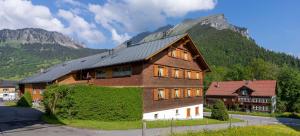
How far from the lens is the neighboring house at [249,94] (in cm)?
A: 7475

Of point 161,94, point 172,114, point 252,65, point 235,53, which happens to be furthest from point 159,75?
point 235,53

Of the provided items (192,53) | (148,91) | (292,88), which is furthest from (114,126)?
(292,88)

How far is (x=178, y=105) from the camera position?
38094 mm

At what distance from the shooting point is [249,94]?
7869 cm

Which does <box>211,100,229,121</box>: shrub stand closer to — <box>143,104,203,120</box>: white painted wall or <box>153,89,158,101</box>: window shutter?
<box>143,104,203,120</box>: white painted wall

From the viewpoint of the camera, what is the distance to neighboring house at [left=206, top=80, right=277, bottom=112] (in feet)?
245

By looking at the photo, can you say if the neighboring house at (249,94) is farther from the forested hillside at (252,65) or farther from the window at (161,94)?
the window at (161,94)

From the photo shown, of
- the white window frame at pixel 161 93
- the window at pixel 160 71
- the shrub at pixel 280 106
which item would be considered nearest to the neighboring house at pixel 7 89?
the shrub at pixel 280 106

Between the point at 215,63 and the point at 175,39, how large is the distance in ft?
446

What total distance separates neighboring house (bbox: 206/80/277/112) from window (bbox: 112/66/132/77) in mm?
45135

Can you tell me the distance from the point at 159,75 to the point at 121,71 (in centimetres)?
442

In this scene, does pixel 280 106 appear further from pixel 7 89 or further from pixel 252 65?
pixel 7 89

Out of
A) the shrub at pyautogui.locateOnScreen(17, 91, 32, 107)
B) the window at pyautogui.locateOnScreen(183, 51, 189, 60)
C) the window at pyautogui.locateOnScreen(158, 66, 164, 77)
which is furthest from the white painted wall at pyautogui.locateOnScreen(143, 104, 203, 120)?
the shrub at pyautogui.locateOnScreen(17, 91, 32, 107)

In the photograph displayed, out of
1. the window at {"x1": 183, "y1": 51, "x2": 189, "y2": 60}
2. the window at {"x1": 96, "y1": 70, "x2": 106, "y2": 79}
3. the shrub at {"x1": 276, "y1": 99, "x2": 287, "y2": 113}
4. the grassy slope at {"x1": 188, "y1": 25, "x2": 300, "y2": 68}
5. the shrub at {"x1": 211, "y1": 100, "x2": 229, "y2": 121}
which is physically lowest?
the shrub at {"x1": 276, "y1": 99, "x2": 287, "y2": 113}
